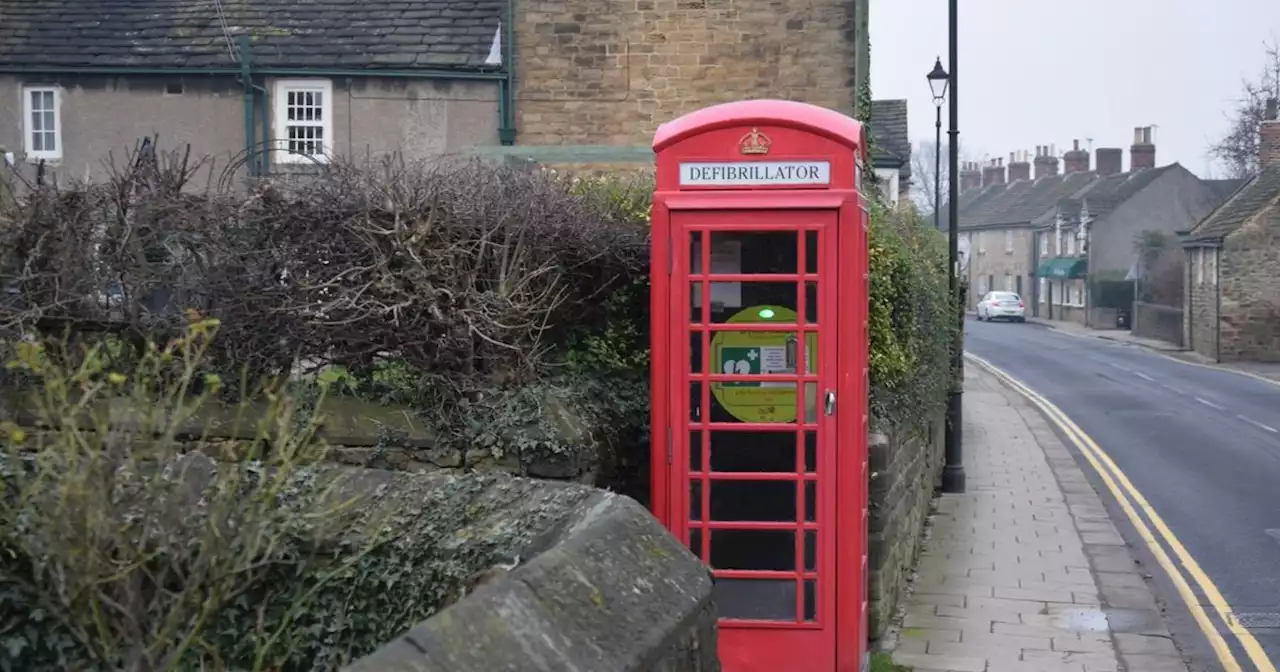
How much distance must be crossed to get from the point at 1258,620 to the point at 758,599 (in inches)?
201

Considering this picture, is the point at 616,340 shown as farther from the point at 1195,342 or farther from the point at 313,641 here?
the point at 1195,342

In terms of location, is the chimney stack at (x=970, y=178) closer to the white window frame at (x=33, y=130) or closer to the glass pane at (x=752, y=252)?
the white window frame at (x=33, y=130)

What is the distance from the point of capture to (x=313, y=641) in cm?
438

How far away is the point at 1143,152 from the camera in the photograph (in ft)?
234

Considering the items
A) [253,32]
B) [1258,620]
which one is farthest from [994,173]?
[1258,620]

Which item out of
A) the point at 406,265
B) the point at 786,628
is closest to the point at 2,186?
the point at 406,265

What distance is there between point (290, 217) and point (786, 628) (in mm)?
3123

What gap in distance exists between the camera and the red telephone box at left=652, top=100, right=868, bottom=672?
6305 mm

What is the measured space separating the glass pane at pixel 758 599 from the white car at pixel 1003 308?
64.0 meters

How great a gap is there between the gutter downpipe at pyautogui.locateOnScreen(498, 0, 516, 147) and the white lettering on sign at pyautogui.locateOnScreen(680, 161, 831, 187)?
A: 12.0 m

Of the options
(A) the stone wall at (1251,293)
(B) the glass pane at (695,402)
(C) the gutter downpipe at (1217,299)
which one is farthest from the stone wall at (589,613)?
(A) the stone wall at (1251,293)

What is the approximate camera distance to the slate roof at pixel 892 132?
91.2ft

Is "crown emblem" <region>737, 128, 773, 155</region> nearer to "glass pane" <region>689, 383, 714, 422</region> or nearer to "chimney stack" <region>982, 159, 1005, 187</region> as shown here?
"glass pane" <region>689, 383, 714, 422</region>

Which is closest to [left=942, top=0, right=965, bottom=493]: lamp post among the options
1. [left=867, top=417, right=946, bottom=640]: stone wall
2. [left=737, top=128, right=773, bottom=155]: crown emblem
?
[left=867, top=417, right=946, bottom=640]: stone wall
